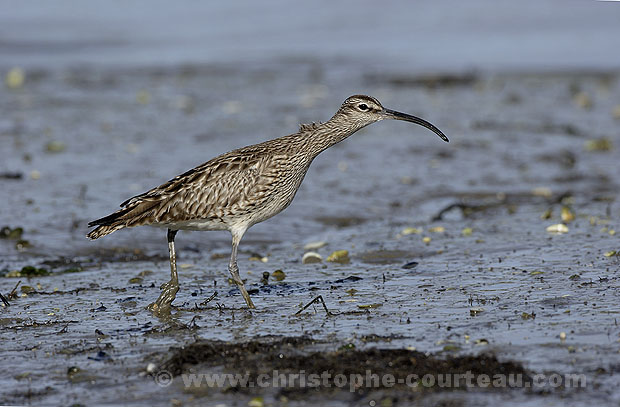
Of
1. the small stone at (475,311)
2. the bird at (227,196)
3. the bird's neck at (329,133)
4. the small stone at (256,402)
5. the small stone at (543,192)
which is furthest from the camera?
the small stone at (543,192)

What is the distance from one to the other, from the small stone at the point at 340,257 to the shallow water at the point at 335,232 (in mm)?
154

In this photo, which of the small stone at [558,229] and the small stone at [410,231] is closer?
the small stone at [558,229]

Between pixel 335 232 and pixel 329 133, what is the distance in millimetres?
2671

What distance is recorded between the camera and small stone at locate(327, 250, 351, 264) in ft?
33.2

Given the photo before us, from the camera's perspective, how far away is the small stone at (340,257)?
10.1m

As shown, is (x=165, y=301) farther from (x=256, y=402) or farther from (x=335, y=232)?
(x=335, y=232)

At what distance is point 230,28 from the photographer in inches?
1203

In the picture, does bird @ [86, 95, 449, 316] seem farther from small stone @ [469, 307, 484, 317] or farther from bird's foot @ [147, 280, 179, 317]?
small stone @ [469, 307, 484, 317]

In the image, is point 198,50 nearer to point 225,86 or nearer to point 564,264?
point 225,86

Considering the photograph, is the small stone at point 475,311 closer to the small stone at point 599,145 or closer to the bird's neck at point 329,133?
the bird's neck at point 329,133

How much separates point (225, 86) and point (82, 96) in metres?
3.10

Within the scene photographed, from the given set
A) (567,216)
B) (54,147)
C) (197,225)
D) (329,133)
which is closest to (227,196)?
(197,225)

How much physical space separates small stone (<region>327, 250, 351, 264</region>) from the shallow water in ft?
0.50

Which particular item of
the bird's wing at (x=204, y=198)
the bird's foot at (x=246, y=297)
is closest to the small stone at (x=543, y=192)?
the bird's wing at (x=204, y=198)
